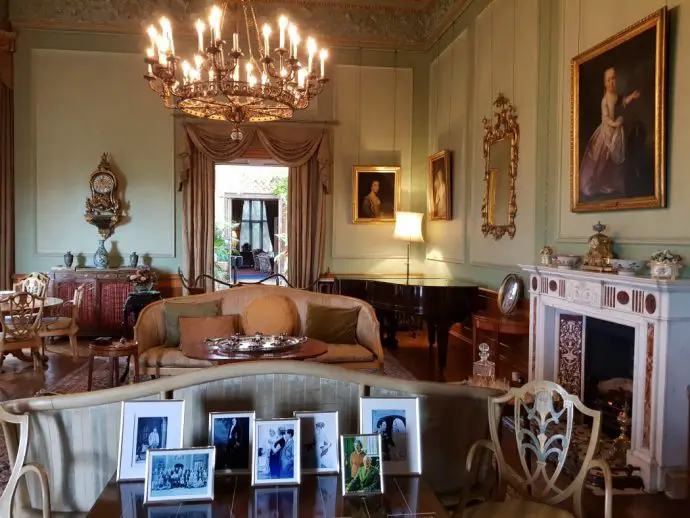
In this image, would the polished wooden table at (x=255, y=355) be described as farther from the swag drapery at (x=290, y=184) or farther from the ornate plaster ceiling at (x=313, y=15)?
Answer: the ornate plaster ceiling at (x=313, y=15)

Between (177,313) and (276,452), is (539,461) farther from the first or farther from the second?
(177,313)

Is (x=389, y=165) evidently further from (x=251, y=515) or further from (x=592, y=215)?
(x=251, y=515)

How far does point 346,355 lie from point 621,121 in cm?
250

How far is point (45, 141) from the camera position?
7.41 meters

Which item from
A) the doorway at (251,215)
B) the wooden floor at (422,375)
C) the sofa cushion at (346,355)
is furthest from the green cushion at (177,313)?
the doorway at (251,215)

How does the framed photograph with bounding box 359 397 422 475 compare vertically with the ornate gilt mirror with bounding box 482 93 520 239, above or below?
below

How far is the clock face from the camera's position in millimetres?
7422

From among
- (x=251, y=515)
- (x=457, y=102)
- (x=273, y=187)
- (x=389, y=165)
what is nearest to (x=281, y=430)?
(x=251, y=515)

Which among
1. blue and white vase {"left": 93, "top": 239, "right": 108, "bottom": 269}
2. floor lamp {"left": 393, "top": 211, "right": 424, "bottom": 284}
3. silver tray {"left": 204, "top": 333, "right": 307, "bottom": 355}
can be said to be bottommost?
silver tray {"left": 204, "top": 333, "right": 307, "bottom": 355}

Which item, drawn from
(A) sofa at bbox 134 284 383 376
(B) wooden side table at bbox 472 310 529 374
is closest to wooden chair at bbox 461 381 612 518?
(A) sofa at bbox 134 284 383 376

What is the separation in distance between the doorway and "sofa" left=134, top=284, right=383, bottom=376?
5.87 m

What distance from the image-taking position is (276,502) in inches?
64.4

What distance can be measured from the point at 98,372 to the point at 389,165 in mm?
4494

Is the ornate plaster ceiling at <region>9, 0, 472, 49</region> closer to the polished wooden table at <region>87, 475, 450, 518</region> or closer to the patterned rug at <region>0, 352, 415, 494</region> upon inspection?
the patterned rug at <region>0, 352, 415, 494</region>
